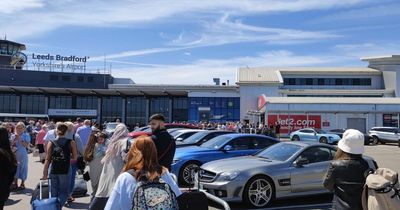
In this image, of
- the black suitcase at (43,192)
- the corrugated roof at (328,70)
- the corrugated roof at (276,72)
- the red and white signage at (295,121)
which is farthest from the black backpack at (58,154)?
the corrugated roof at (328,70)

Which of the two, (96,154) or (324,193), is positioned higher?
(96,154)

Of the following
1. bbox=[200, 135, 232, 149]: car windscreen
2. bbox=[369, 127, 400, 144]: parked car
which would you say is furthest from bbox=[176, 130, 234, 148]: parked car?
bbox=[369, 127, 400, 144]: parked car

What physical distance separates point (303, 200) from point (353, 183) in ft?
21.1

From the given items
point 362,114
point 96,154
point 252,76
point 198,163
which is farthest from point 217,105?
point 96,154

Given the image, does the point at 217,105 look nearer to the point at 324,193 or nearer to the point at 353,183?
the point at 324,193

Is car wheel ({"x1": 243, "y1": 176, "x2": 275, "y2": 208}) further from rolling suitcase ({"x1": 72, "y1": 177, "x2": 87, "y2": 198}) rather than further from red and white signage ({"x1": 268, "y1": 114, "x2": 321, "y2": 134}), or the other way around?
red and white signage ({"x1": 268, "y1": 114, "x2": 321, "y2": 134})

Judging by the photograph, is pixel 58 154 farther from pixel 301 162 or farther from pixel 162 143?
pixel 301 162

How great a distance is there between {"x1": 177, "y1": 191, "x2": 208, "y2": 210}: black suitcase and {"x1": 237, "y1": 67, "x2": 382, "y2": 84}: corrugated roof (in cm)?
6178

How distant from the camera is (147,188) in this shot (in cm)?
355

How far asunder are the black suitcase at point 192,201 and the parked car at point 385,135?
4054 cm

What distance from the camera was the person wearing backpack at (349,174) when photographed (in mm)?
4727

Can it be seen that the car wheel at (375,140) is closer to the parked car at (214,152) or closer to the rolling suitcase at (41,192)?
the parked car at (214,152)

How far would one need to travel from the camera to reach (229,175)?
987 cm

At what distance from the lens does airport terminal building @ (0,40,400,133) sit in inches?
2677
